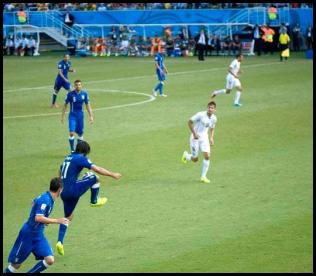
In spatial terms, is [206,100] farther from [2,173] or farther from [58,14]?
[58,14]

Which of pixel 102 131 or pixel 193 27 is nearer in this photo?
pixel 102 131

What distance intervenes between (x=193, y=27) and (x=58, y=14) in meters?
12.0

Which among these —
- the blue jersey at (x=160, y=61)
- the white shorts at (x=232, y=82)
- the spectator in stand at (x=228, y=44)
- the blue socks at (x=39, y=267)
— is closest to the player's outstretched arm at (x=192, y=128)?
the blue socks at (x=39, y=267)

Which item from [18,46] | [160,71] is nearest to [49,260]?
[160,71]

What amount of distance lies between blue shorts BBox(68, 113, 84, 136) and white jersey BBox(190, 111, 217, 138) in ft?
16.7

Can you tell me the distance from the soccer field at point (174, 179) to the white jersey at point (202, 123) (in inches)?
48.8

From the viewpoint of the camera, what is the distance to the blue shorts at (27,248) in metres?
14.9

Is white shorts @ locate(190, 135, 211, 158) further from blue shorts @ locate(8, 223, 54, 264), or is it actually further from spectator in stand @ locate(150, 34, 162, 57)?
spectator in stand @ locate(150, 34, 162, 57)

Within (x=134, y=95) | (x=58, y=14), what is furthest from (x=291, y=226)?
(x=58, y=14)

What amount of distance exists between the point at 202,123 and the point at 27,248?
908 cm

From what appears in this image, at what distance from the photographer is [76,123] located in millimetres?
27281

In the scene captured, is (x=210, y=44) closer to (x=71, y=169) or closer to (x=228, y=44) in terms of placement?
(x=228, y=44)

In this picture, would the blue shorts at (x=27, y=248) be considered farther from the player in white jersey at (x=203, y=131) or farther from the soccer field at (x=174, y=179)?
the player in white jersey at (x=203, y=131)

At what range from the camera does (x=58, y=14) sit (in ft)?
243
